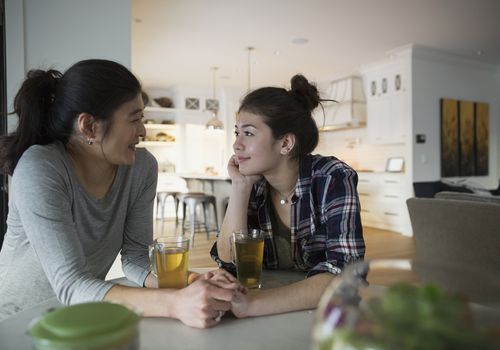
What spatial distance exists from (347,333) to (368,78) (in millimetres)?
6973

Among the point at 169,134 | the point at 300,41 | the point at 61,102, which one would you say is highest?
the point at 300,41

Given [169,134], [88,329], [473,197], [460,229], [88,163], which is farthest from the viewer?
[169,134]

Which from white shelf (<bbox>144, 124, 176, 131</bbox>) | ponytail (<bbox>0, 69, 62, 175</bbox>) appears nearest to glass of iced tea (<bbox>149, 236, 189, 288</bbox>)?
ponytail (<bbox>0, 69, 62, 175</bbox>)

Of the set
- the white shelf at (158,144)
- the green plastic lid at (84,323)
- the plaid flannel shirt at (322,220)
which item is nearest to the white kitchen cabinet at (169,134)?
the white shelf at (158,144)

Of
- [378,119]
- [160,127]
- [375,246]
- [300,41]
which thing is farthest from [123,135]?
[160,127]

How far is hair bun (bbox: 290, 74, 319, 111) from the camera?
1.45 meters

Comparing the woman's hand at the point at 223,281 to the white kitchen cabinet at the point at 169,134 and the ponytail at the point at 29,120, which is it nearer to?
the ponytail at the point at 29,120

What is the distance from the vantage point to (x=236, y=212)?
4.50 ft

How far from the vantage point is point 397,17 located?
178 inches

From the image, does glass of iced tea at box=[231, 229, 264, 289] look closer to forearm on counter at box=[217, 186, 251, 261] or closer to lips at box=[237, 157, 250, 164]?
forearm on counter at box=[217, 186, 251, 261]

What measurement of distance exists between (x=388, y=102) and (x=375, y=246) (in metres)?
2.63

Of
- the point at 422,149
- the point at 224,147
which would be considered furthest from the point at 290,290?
the point at 224,147

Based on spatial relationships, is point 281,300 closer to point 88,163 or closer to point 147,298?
point 147,298

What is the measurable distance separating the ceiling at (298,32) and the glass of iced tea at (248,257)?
11.9 ft
